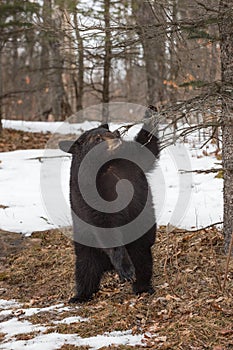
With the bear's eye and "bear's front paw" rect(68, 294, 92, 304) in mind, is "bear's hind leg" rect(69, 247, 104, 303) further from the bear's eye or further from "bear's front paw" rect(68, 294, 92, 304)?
the bear's eye

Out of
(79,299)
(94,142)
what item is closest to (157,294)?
(79,299)

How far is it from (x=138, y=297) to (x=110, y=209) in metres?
0.91

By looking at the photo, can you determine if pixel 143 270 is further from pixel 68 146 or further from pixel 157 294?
pixel 68 146

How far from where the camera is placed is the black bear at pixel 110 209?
4.64 meters

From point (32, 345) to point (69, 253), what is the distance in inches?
105

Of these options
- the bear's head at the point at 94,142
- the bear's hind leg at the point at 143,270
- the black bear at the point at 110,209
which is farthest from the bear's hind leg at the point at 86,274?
the bear's head at the point at 94,142

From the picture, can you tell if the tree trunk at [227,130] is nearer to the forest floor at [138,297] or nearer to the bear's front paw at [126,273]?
the forest floor at [138,297]

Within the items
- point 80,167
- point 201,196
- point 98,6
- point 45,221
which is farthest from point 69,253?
point 98,6

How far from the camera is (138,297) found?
484 cm

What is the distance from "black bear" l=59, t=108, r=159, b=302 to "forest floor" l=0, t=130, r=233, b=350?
242 mm

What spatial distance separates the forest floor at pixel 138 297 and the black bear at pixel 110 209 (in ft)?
0.80

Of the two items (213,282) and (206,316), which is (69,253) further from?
(206,316)

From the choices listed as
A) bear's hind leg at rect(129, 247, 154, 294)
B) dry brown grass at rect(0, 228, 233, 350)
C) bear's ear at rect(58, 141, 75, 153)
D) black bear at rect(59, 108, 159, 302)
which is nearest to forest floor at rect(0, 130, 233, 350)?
dry brown grass at rect(0, 228, 233, 350)

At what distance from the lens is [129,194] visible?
4.76 metres
